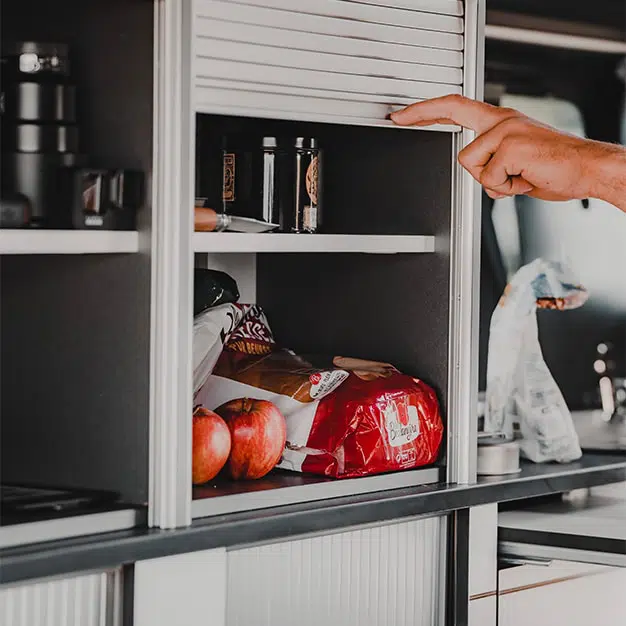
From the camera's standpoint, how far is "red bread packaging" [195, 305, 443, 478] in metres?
1.68

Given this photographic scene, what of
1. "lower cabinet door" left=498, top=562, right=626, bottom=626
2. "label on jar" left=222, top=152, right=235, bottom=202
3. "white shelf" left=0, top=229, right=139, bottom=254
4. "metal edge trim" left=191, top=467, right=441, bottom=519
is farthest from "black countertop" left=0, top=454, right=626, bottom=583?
"label on jar" left=222, top=152, right=235, bottom=202

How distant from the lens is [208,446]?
1553mm

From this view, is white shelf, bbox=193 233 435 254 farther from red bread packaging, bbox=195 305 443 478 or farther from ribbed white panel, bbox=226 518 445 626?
ribbed white panel, bbox=226 518 445 626

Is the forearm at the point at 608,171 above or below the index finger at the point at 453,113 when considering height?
below

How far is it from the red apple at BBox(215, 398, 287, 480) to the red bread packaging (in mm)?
62

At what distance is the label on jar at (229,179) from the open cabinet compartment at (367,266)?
Result: 3 centimetres

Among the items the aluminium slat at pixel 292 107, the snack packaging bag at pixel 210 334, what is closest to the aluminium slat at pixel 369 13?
the aluminium slat at pixel 292 107

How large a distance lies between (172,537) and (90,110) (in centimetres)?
54

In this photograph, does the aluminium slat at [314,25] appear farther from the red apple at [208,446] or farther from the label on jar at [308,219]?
the red apple at [208,446]

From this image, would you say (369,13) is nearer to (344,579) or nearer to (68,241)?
(68,241)

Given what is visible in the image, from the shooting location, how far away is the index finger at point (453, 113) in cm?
162

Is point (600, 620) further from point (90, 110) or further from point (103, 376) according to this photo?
point (90, 110)

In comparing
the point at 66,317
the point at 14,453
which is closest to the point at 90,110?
the point at 66,317

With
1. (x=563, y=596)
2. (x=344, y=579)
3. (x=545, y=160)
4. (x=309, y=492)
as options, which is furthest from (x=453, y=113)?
(x=563, y=596)
